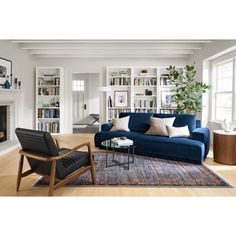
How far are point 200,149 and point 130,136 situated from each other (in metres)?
→ 1.47

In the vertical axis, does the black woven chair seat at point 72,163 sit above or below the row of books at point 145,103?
below

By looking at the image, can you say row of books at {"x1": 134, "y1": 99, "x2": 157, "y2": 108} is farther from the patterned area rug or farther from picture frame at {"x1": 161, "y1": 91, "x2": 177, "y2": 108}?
the patterned area rug

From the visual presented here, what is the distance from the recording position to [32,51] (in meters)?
7.18

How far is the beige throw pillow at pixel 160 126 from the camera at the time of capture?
204 inches

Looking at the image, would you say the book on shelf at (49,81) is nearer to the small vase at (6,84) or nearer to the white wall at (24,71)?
the white wall at (24,71)

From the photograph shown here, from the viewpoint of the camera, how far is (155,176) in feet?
12.4

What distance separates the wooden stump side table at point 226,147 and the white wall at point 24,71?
16.7ft

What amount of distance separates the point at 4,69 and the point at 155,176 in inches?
171

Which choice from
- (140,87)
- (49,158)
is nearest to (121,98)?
(140,87)

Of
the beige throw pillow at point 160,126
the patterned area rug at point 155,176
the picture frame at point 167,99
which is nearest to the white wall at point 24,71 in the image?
the patterned area rug at point 155,176

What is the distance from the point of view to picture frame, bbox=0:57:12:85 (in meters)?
5.64

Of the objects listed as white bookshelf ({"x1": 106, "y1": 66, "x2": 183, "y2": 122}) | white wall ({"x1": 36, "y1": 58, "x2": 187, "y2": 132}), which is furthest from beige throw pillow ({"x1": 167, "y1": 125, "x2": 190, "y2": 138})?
white wall ({"x1": 36, "y1": 58, "x2": 187, "y2": 132})
